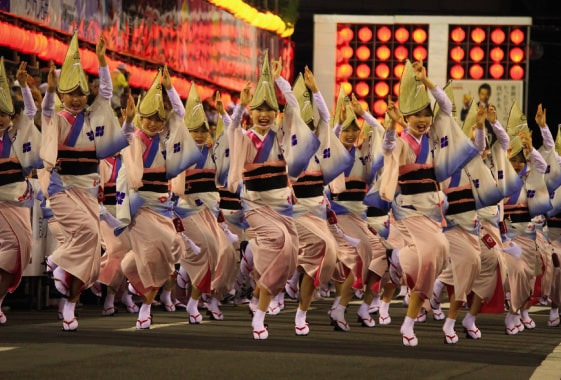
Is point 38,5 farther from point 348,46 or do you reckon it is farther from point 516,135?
point 348,46

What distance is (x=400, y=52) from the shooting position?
87.9 ft

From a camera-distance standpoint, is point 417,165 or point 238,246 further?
point 238,246

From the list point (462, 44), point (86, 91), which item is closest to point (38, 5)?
point (86, 91)

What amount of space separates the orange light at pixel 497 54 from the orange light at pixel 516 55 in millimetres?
160

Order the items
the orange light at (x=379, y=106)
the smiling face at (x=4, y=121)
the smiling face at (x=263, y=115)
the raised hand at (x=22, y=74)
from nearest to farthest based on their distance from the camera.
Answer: the raised hand at (x=22, y=74), the smiling face at (x=263, y=115), the smiling face at (x=4, y=121), the orange light at (x=379, y=106)

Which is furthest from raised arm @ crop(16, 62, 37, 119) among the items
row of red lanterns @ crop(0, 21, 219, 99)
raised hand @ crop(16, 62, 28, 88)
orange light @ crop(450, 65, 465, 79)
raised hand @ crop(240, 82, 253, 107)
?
orange light @ crop(450, 65, 465, 79)

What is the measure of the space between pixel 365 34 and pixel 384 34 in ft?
1.34

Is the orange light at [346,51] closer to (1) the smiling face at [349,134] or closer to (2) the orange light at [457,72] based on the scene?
(2) the orange light at [457,72]

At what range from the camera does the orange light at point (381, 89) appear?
2655cm

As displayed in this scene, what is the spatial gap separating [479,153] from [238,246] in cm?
466

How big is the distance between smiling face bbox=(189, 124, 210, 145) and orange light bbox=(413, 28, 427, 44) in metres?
11.4

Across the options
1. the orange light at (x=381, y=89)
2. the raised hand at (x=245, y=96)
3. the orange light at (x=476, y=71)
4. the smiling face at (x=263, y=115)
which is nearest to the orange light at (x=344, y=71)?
the orange light at (x=381, y=89)

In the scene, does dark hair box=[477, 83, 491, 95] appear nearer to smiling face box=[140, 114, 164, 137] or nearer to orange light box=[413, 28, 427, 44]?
orange light box=[413, 28, 427, 44]

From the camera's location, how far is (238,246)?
18.0 m
